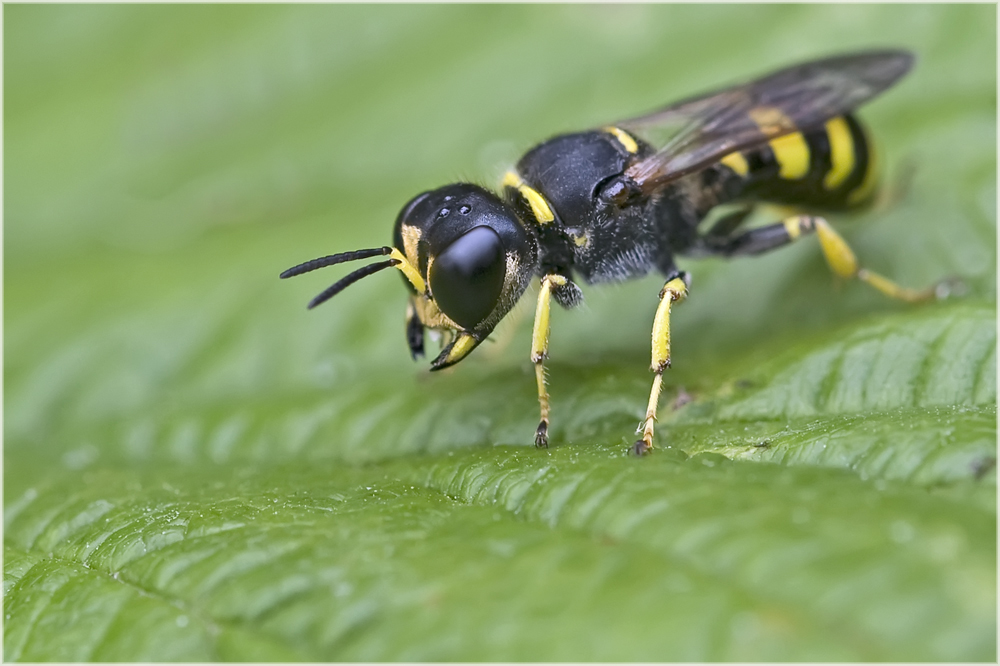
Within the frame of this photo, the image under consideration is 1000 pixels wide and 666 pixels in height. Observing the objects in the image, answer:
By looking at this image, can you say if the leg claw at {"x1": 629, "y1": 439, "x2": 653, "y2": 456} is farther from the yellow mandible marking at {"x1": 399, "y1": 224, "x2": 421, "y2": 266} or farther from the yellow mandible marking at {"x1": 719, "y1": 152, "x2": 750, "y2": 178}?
the yellow mandible marking at {"x1": 719, "y1": 152, "x2": 750, "y2": 178}

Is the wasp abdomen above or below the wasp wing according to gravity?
below

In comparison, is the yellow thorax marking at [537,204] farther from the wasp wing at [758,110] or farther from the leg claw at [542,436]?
the leg claw at [542,436]

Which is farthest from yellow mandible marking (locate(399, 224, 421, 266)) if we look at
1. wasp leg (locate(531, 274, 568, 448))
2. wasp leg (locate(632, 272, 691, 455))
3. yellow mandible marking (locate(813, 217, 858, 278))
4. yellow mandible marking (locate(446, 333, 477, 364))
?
yellow mandible marking (locate(813, 217, 858, 278))

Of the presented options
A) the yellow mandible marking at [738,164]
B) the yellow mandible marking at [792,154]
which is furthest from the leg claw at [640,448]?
the yellow mandible marking at [792,154]

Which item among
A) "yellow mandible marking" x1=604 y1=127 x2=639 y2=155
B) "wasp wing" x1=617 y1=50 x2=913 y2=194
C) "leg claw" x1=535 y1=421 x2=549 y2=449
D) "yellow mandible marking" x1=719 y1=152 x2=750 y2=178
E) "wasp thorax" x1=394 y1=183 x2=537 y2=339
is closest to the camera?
"leg claw" x1=535 y1=421 x2=549 y2=449

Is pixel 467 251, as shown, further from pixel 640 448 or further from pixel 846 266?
pixel 846 266

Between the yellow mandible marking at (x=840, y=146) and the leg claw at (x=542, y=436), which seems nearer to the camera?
the leg claw at (x=542, y=436)

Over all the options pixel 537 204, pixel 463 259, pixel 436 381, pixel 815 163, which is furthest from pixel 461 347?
pixel 815 163
